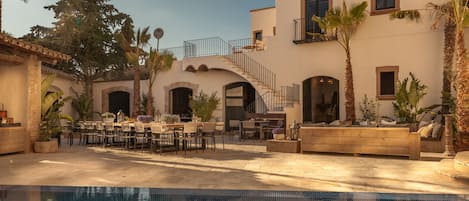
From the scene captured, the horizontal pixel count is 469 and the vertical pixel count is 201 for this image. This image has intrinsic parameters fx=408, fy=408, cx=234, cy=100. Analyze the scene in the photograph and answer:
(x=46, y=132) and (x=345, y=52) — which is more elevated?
(x=345, y=52)

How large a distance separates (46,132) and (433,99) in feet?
37.2

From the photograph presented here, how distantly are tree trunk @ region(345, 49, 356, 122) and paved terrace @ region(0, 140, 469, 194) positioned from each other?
181 inches

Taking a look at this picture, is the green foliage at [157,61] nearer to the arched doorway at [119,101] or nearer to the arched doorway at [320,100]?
the arched doorway at [119,101]

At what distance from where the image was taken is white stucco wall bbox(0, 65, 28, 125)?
33.6ft

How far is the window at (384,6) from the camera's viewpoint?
13.4 metres

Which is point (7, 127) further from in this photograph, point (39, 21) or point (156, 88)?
point (39, 21)

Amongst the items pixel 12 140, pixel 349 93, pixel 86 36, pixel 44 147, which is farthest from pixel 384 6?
pixel 86 36

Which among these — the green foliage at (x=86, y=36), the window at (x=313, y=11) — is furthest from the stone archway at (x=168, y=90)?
the window at (x=313, y=11)

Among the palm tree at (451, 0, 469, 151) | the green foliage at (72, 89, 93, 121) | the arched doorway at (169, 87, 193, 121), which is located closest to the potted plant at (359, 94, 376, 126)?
the palm tree at (451, 0, 469, 151)

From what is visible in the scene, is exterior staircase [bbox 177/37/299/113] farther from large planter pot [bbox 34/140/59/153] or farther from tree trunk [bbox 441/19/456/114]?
large planter pot [bbox 34/140/59/153]

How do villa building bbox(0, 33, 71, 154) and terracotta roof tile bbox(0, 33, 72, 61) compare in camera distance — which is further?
villa building bbox(0, 33, 71, 154)

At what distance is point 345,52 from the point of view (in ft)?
46.2

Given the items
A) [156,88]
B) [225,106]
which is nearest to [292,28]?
[225,106]

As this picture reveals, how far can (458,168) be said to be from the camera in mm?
6277
